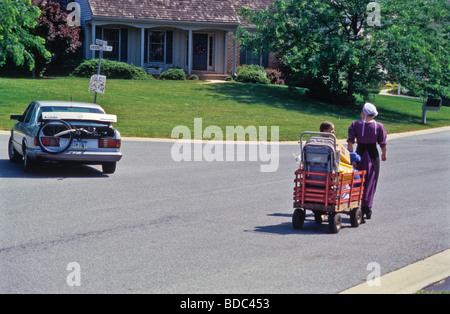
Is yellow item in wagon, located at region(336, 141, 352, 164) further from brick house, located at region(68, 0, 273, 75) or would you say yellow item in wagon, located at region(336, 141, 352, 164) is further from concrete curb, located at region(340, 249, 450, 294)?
brick house, located at region(68, 0, 273, 75)

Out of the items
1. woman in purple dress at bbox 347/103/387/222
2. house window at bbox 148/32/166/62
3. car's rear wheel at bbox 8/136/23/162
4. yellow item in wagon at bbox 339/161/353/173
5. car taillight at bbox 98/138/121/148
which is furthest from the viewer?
house window at bbox 148/32/166/62

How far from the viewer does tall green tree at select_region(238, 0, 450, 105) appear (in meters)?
35.6

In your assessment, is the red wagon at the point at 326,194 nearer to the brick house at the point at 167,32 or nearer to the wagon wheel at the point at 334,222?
the wagon wheel at the point at 334,222

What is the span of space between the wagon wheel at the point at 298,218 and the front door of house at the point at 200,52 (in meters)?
36.1

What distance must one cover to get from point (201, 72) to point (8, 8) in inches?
744

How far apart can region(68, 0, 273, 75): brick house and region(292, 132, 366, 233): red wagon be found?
107ft

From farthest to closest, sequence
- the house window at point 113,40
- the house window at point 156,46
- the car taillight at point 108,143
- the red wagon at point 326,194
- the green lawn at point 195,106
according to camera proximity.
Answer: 1. the house window at point 156,46
2. the house window at point 113,40
3. the green lawn at point 195,106
4. the car taillight at point 108,143
5. the red wagon at point 326,194

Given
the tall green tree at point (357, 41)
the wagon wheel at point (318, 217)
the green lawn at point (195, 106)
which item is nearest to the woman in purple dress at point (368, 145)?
the wagon wheel at point (318, 217)

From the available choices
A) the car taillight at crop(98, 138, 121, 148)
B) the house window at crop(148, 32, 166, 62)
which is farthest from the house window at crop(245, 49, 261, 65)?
the car taillight at crop(98, 138, 121, 148)

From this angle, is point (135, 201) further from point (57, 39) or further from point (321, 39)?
point (57, 39)

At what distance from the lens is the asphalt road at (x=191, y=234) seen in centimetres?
698

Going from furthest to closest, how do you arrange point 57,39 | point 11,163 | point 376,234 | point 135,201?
1. point 57,39
2. point 11,163
3. point 135,201
4. point 376,234

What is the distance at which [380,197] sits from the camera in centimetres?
1302
